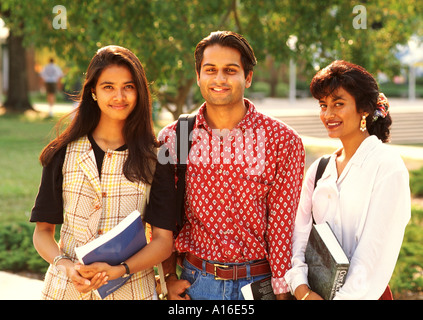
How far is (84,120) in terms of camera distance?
2.76 m

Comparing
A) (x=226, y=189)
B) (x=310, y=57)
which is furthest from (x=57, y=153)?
(x=310, y=57)

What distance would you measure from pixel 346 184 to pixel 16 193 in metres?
7.00

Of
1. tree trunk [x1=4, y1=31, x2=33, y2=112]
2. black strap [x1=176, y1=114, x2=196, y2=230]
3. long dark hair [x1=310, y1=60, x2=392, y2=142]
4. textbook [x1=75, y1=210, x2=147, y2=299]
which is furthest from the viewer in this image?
tree trunk [x1=4, y1=31, x2=33, y2=112]

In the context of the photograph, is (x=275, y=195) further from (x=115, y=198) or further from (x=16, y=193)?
(x=16, y=193)

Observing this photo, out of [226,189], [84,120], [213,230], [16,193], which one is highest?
[84,120]

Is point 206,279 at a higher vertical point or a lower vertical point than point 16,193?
higher

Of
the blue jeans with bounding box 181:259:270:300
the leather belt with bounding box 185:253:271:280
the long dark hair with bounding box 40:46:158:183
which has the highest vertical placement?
the long dark hair with bounding box 40:46:158:183

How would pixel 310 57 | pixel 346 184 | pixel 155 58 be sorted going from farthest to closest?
pixel 310 57
pixel 155 58
pixel 346 184

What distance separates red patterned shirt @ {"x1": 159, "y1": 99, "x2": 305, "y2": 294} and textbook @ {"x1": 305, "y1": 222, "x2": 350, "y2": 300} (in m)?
0.14

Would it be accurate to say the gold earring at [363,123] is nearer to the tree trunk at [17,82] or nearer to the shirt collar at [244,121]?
the shirt collar at [244,121]

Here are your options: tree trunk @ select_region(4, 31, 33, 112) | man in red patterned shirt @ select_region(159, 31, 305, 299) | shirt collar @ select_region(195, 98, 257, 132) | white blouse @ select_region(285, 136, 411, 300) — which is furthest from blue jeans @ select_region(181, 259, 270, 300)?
tree trunk @ select_region(4, 31, 33, 112)

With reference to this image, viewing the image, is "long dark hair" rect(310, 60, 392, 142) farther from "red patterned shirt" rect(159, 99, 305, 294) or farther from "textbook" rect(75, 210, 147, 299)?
"textbook" rect(75, 210, 147, 299)

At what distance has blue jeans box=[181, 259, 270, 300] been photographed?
2713 mm

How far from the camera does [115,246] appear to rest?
2.44 meters
